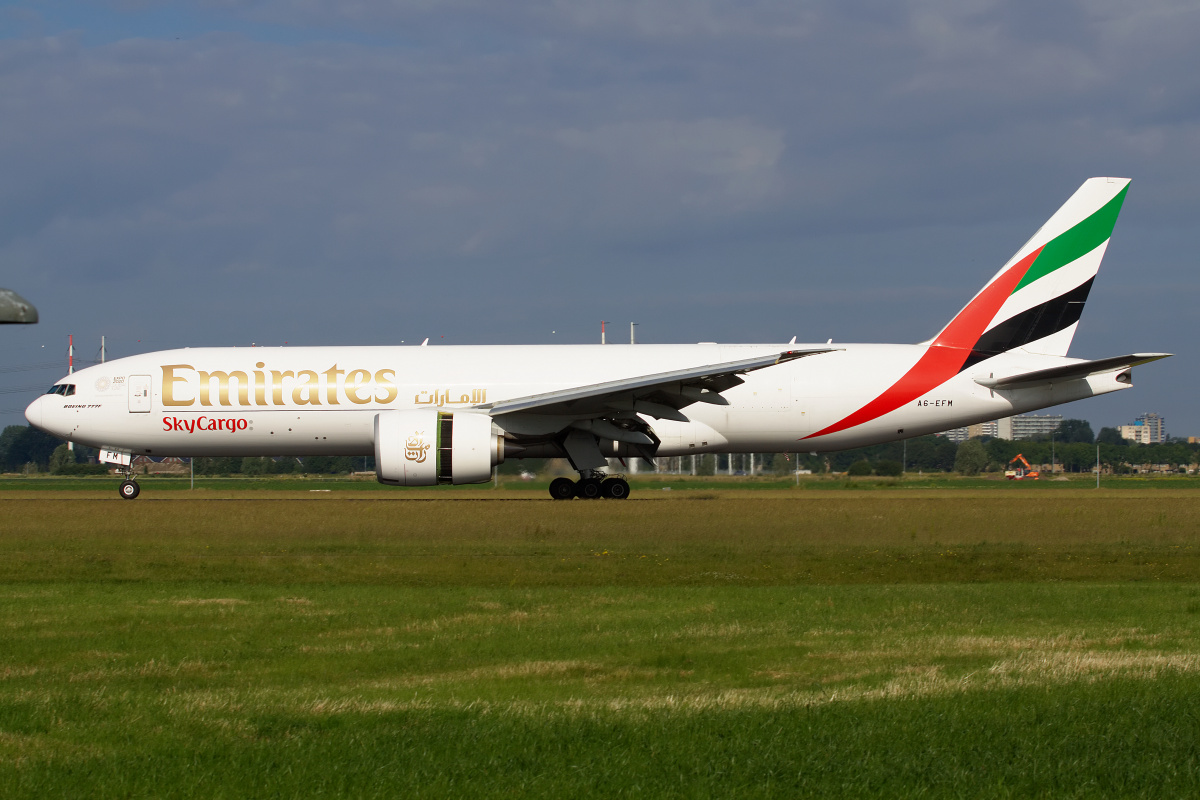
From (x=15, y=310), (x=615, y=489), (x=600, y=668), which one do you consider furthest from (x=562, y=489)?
(x=15, y=310)

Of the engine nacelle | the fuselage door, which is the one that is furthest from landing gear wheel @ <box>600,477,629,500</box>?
the fuselage door

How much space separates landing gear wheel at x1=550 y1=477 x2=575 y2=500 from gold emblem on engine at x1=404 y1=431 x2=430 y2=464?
3.60 meters

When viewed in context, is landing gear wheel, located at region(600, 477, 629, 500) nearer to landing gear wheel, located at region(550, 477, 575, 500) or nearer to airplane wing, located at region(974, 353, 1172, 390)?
landing gear wheel, located at region(550, 477, 575, 500)

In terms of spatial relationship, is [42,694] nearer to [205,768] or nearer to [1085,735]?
[205,768]

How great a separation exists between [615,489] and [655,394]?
7.17 feet

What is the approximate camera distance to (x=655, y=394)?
2108cm

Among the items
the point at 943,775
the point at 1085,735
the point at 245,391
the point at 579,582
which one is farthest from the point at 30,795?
the point at 245,391

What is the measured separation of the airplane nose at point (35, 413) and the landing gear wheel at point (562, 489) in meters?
11.2

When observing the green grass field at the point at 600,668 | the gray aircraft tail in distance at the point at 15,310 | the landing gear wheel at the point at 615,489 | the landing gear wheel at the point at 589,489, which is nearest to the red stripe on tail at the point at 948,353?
the landing gear wheel at the point at 615,489

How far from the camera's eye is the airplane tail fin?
23609mm

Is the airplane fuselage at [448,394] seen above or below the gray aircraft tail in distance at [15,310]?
above

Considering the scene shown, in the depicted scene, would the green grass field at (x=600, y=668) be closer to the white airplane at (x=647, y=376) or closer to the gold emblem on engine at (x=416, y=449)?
the gold emblem on engine at (x=416, y=449)

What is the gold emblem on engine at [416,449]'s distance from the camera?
1942 cm

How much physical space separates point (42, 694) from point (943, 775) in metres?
4.61
